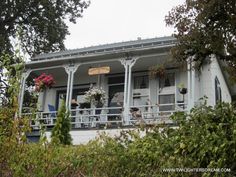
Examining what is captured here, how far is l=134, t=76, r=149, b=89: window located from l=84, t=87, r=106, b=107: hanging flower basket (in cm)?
161

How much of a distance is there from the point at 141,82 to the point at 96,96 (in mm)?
2236

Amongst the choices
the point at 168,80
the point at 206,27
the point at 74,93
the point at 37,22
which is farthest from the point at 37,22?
the point at 206,27

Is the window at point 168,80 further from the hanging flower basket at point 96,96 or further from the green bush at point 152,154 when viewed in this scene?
the green bush at point 152,154

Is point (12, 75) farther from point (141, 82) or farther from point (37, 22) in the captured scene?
point (37, 22)

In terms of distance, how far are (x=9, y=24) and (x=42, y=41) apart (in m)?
2.65

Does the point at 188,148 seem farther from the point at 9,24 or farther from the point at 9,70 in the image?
the point at 9,24

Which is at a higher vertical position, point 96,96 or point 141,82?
point 141,82

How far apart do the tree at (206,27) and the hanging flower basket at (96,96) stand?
874 cm

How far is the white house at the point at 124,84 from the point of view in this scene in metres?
15.9

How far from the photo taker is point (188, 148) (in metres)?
5.28

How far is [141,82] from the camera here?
18.3 meters

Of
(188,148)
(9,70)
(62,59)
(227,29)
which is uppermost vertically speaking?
(62,59)

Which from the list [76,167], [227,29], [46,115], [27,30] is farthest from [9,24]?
[76,167]

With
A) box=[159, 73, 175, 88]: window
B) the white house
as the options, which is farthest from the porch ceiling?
box=[159, 73, 175, 88]: window
